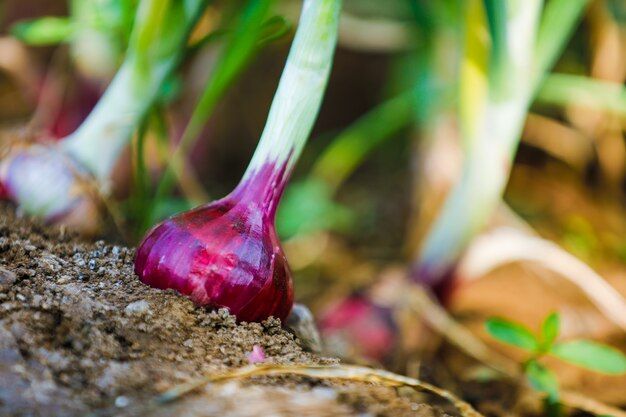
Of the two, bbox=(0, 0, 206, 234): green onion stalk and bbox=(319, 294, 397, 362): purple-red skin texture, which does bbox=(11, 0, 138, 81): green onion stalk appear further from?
bbox=(319, 294, 397, 362): purple-red skin texture

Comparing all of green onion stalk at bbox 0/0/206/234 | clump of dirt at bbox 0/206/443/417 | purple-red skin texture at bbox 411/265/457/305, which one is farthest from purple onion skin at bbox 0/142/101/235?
purple-red skin texture at bbox 411/265/457/305

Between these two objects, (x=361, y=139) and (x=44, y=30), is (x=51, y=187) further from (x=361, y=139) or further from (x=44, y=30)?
(x=361, y=139)

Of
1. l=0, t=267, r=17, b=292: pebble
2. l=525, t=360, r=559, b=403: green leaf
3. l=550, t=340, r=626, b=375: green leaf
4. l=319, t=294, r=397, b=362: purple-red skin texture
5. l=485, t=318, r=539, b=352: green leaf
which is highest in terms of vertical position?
l=0, t=267, r=17, b=292: pebble

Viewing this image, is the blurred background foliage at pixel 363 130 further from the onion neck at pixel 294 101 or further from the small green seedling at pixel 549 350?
the small green seedling at pixel 549 350

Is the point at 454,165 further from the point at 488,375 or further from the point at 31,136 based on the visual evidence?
the point at 31,136

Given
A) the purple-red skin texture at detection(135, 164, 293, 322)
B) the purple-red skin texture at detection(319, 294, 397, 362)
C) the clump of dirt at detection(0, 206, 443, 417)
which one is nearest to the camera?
the clump of dirt at detection(0, 206, 443, 417)

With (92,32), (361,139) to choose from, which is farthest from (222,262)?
(361,139)
